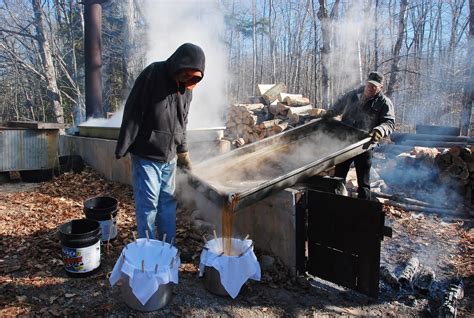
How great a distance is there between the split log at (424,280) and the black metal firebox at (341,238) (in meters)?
0.69

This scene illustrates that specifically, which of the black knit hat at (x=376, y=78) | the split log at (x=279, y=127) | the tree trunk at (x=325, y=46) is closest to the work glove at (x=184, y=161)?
the black knit hat at (x=376, y=78)

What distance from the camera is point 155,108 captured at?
331cm

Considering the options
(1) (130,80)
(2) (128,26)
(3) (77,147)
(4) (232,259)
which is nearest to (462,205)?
(4) (232,259)

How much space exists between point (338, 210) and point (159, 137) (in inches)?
76.2

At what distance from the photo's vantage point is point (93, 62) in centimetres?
916

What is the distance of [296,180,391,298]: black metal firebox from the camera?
3176mm

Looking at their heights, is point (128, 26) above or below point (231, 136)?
above

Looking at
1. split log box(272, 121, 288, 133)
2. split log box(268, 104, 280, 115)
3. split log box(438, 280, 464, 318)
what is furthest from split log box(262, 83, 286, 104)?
split log box(438, 280, 464, 318)

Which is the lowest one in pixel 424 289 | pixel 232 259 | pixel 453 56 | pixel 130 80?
pixel 424 289

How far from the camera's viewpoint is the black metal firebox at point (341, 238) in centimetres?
318

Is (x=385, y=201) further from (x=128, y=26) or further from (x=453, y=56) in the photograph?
(x=453, y=56)

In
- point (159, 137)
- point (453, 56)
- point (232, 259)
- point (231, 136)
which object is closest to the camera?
point (232, 259)

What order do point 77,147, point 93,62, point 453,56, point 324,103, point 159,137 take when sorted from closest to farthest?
point 159,137 → point 77,147 → point 93,62 → point 324,103 → point 453,56

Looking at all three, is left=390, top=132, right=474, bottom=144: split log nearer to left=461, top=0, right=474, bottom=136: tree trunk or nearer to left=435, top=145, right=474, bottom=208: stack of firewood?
left=435, top=145, right=474, bottom=208: stack of firewood
